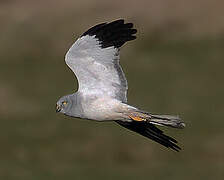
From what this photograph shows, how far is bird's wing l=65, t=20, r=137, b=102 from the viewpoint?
15859 mm

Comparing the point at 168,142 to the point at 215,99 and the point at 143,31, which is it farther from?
the point at 143,31

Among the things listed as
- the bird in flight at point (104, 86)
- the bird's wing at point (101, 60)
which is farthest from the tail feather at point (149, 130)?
the bird's wing at point (101, 60)

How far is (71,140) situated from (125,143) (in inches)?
46.3

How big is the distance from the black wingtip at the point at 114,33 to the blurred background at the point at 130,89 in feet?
20.2

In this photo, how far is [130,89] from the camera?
27000 mm

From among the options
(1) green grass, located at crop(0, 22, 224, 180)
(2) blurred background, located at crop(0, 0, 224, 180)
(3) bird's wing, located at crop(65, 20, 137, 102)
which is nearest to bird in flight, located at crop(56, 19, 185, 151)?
(3) bird's wing, located at crop(65, 20, 137, 102)

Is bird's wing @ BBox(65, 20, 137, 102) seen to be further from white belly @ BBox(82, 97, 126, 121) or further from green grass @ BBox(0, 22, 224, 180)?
green grass @ BBox(0, 22, 224, 180)

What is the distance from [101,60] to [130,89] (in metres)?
11.0

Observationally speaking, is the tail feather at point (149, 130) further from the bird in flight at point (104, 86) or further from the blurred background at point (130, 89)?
the blurred background at point (130, 89)

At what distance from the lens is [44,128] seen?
2511cm

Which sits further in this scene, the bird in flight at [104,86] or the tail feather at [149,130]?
the tail feather at [149,130]

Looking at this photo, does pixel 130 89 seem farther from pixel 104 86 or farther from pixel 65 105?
pixel 65 105

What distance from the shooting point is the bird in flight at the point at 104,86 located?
1543 centimetres

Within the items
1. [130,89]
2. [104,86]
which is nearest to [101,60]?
[104,86]
